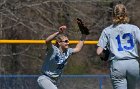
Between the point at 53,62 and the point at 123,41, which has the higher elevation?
the point at 123,41

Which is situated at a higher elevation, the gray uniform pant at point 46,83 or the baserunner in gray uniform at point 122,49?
the baserunner in gray uniform at point 122,49

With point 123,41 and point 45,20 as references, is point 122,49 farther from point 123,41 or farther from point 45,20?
point 45,20

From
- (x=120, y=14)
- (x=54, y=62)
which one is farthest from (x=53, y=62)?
(x=120, y=14)

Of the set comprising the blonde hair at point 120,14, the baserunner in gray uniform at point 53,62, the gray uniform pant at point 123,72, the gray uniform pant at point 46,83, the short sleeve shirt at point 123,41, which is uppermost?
the blonde hair at point 120,14

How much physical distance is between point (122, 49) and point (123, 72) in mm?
301

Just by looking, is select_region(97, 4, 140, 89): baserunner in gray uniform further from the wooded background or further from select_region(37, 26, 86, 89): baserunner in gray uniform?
the wooded background

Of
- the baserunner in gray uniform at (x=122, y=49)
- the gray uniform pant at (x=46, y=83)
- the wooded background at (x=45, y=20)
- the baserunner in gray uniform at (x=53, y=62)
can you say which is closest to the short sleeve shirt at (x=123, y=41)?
the baserunner in gray uniform at (x=122, y=49)

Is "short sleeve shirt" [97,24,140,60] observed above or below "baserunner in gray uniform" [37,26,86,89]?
above

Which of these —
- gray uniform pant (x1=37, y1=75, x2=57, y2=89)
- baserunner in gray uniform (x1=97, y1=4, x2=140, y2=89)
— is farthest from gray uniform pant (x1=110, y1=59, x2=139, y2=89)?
gray uniform pant (x1=37, y1=75, x2=57, y2=89)

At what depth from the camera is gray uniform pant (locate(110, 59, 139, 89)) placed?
7148mm

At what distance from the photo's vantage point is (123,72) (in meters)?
7.14

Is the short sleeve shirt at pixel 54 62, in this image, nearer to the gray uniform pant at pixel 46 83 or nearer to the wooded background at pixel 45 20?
the gray uniform pant at pixel 46 83

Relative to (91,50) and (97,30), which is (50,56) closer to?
(91,50)

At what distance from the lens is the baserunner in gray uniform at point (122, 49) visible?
7.16 m
